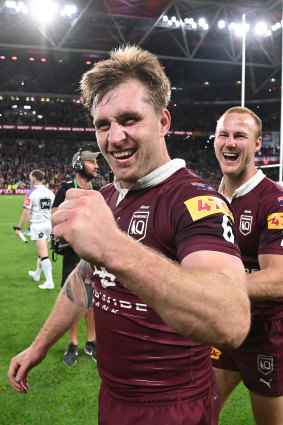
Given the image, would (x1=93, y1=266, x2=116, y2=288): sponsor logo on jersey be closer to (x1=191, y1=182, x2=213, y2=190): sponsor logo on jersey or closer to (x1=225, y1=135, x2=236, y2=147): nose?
(x1=191, y1=182, x2=213, y2=190): sponsor logo on jersey

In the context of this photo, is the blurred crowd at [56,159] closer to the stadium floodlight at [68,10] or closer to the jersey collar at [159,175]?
the stadium floodlight at [68,10]

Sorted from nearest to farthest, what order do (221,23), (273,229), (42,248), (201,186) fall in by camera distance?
(201,186) < (273,229) < (42,248) < (221,23)

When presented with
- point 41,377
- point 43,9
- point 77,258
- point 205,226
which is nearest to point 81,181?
point 77,258

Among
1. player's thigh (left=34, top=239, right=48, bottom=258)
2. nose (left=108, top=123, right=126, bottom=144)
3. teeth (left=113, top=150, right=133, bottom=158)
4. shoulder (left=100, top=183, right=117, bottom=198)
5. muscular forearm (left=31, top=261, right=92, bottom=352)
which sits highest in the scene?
nose (left=108, top=123, right=126, bottom=144)

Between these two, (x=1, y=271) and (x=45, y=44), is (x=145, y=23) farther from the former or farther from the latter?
(x=1, y=271)

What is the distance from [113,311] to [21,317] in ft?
15.7

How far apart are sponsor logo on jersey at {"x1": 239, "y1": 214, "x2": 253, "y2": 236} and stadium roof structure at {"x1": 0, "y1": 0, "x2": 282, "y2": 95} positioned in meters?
26.6

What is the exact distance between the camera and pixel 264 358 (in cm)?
243

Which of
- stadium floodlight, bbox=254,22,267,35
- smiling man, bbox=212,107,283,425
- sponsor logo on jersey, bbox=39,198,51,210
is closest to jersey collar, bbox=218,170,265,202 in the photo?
smiling man, bbox=212,107,283,425

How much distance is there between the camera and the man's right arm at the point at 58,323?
2031 millimetres

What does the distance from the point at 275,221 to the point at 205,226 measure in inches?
49.3

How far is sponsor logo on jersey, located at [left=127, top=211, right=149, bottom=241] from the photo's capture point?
1.58 m

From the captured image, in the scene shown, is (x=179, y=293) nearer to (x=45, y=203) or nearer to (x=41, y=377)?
(x=41, y=377)

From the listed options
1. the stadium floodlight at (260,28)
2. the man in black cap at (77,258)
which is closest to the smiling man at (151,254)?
the man in black cap at (77,258)
